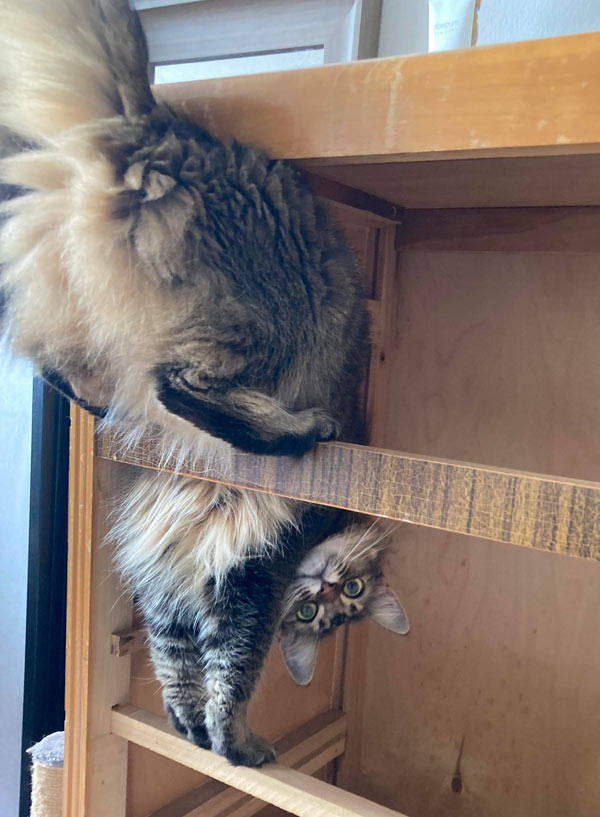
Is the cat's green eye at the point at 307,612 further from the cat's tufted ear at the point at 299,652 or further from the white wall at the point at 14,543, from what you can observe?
the white wall at the point at 14,543

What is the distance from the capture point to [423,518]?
671 mm

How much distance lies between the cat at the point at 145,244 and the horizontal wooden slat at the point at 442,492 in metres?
0.04

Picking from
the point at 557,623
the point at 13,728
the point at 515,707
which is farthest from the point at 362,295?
the point at 13,728

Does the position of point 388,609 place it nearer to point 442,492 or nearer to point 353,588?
point 353,588

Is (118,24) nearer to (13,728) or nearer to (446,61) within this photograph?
(446,61)

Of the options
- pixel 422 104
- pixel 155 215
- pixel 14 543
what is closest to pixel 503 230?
pixel 422 104

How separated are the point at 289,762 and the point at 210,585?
0.54m

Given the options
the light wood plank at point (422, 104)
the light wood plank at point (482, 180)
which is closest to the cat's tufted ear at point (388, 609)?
the light wood plank at point (482, 180)

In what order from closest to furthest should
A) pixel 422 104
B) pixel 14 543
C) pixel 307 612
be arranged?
1. pixel 422 104
2. pixel 307 612
3. pixel 14 543

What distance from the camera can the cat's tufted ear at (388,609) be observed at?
1.23m

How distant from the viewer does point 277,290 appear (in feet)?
2.55

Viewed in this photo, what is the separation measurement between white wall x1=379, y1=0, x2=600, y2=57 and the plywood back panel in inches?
17.0

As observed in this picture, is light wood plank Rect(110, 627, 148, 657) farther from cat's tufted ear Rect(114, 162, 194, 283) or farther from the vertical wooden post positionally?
cat's tufted ear Rect(114, 162, 194, 283)

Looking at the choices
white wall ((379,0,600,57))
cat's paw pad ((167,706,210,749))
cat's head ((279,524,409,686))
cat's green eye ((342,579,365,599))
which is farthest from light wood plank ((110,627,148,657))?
white wall ((379,0,600,57))
